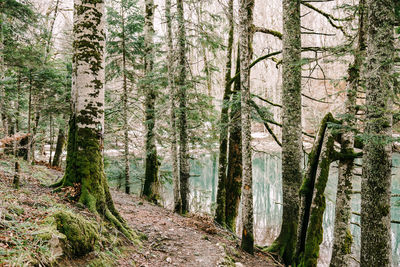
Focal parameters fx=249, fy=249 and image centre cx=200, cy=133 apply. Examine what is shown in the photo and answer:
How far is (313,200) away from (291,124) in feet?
5.63

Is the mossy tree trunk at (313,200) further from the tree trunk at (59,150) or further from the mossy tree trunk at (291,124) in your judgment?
the tree trunk at (59,150)

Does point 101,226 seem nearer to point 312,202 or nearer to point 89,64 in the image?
point 89,64

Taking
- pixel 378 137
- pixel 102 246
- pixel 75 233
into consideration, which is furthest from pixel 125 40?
pixel 378 137

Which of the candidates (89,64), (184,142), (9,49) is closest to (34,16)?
(9,49)

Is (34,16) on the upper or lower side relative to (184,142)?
upper

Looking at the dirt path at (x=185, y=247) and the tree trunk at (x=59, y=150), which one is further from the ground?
the tree trunk at (x=59, y=150)

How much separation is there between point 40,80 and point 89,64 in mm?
6207

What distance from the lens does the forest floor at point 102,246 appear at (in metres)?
2.06

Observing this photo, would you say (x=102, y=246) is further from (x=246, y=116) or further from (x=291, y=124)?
(x=291, y=124)

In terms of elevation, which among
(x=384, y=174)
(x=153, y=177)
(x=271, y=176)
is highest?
(x=384, y=174)

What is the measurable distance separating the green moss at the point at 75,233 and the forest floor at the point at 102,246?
9cm

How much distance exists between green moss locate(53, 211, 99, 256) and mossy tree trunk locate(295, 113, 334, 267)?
4154 millimetres

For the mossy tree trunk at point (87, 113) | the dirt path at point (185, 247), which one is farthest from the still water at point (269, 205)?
the mossy tree trunk at point (87, 113)

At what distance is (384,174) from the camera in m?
3.43
